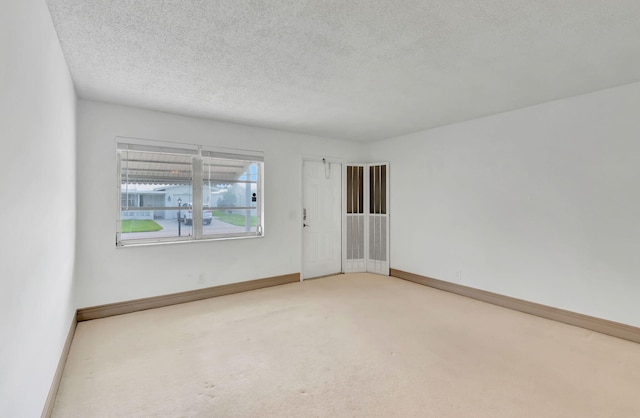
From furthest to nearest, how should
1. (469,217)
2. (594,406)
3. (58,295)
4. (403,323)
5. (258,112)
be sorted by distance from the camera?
(469,217)
(258,112)
(403,323)
(58,295)
(594,406)

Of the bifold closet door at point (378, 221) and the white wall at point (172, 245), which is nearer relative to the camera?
the white wall at point (172, 245)

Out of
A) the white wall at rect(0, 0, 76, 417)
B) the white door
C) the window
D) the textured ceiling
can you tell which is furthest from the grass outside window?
the white door

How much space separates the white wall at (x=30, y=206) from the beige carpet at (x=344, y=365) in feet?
1.84

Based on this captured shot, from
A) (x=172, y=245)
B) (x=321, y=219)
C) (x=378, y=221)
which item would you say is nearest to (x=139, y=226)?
(x=172, y=245)

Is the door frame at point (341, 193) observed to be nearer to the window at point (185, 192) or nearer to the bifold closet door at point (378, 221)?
the bifold closet door at point (378, 221)

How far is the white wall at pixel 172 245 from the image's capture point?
135 inches

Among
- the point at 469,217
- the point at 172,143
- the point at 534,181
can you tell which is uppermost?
the point at 172,143

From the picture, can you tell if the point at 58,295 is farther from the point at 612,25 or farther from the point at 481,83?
the point at 612,25

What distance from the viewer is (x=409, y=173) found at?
5.14 meters

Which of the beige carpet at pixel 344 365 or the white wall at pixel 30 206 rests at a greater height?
the white wall at pixel 30 206

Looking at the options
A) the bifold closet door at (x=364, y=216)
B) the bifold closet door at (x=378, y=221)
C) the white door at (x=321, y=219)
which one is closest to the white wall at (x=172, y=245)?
the white door at (x=321, y=219)

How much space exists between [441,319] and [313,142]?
3420mm

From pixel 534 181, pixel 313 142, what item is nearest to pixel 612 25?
pixel 534 181

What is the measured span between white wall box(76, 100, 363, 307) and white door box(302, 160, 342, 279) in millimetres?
244
